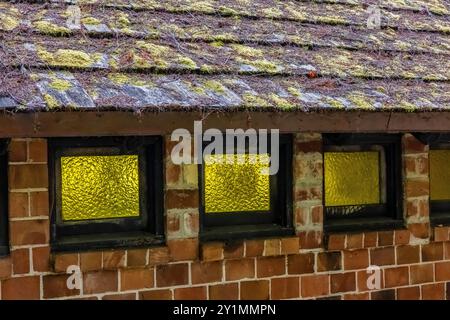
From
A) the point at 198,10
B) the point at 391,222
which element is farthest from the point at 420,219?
the point at 198,10

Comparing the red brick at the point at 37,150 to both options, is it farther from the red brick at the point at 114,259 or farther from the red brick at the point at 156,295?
the red brick at the point at 156,295

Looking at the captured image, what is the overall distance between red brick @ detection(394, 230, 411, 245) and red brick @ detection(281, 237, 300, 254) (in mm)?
800

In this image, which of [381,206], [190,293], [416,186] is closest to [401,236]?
[381,206]

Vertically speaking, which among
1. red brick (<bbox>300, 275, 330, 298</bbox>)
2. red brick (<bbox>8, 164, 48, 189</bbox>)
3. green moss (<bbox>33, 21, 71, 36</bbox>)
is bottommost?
red brick (<bbox>300, 275, 330, 298</bbox>)

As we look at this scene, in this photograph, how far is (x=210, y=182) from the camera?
4020mm

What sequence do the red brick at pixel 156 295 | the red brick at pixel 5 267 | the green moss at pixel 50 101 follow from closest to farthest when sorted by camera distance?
the green moss at pixel 50 101 → the red brick at pixel 5 267 → the red brick at pixel 156 295

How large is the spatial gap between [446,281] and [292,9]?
2435 millimetres

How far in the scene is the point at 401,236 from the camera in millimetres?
4383

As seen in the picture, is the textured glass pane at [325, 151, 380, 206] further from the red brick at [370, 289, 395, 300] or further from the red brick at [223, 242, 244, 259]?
the red brick at [223, 242, 244, 259]

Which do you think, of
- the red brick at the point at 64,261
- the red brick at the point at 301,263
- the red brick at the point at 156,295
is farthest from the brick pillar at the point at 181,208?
the red brick at the point at 301,263

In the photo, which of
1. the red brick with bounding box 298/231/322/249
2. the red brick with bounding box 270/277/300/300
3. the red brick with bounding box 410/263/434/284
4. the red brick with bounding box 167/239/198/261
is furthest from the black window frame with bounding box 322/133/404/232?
the red brick with bounding box 167/239/198/261

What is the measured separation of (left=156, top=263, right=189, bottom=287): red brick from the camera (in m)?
3.80

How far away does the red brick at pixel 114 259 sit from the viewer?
3644mm

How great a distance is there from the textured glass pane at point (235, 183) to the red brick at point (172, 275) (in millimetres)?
430
